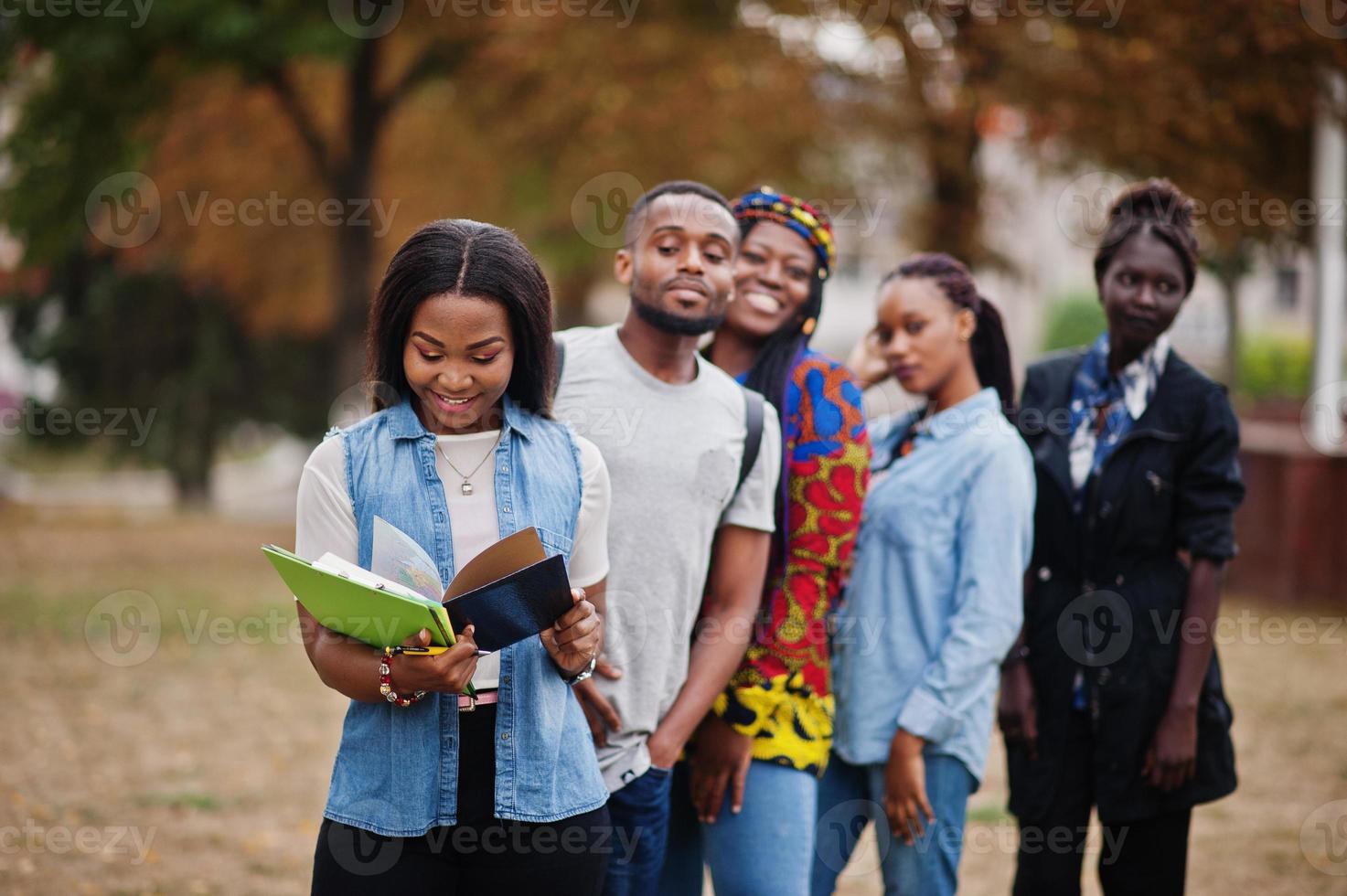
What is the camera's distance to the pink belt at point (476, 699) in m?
2.55

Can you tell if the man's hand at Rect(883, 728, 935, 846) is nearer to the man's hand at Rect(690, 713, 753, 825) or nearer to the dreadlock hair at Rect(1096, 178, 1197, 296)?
the man's hand at Rect(690, 713, 753, 825)

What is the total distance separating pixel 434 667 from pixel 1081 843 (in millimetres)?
2300

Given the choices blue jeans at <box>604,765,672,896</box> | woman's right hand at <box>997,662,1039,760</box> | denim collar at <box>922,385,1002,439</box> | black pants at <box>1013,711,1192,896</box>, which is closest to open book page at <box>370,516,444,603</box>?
blue jeans at <box>604,765,672,896</box>

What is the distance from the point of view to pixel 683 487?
3076mm

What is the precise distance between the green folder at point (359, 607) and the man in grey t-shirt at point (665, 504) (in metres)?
0.69

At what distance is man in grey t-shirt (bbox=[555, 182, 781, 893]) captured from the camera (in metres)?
3.04

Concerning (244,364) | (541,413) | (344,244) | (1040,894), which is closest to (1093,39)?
(344,244)

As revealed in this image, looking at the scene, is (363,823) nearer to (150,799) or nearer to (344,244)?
(150,799)

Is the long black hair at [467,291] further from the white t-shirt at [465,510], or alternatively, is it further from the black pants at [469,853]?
the black pants at [469,853]

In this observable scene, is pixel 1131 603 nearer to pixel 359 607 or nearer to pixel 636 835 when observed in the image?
pixel 636 835

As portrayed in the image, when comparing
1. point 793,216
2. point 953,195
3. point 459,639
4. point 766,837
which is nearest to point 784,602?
point 766,837

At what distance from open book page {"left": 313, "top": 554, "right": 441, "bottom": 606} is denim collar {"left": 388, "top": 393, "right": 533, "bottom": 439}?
0.33m

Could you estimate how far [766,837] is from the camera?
10.5ft

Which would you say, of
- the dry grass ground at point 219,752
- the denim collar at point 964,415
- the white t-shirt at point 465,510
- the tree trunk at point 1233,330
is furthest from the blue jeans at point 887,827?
the tree trunk at point 1233,330
